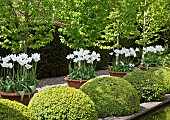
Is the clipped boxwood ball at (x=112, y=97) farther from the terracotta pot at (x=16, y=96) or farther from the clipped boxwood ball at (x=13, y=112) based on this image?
the clipped boxwood ball at (x=13, y=112)

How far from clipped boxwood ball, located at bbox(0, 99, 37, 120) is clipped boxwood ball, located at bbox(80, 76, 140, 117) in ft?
Result: 8.01

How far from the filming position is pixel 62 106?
5.45m

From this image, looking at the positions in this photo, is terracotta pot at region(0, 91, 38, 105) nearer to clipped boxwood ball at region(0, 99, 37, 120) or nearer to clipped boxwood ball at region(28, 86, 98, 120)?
clipped boxwood ball at region(28, 86, 98, 120)

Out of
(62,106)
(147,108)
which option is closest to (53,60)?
(147,108)

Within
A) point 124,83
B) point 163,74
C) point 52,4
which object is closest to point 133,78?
point 124,83

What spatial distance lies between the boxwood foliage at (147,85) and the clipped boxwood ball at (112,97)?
1014 mm

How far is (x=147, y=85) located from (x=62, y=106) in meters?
3.35

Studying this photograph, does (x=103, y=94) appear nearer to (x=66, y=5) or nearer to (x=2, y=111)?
(x=2, y=111)

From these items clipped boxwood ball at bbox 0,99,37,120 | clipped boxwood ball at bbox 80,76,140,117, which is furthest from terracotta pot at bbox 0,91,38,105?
clipped boxwood ball at bbox 0,99,37,120

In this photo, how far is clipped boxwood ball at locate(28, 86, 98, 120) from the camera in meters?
5.42

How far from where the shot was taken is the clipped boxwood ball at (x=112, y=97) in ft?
21.9

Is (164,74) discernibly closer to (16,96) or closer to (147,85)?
(147,85)

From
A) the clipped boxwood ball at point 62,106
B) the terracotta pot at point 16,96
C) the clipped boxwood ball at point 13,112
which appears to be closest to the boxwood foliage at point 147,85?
the clipped boxwood ball at point 62,106

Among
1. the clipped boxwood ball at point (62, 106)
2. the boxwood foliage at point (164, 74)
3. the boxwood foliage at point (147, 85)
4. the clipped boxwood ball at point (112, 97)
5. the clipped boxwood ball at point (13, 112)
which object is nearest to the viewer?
the clipped boxwood ball at point (13, 112)
